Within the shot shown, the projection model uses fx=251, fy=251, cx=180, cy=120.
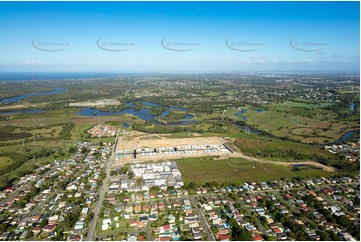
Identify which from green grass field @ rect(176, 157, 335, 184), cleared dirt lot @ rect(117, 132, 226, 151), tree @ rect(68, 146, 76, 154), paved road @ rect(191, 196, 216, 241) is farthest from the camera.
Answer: cleared dirt lot @ rect(117, 132, 226, 151)

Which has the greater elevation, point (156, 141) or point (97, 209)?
point (156, 141)

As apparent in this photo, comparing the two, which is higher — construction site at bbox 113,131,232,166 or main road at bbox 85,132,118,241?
construction site at bbox 113,131,232,166

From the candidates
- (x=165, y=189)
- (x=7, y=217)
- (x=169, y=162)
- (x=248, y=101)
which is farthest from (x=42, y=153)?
(x=248, y=101)

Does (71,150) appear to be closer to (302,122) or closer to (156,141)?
(156,141)

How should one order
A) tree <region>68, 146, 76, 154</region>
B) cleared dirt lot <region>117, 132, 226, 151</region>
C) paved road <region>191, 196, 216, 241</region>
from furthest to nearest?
cleared dirt lot <region>117, 132, 226, 151</region> < tree <region>68, 146, 76, 154</region> < paved road <region>191, 196, 216, 241</region>

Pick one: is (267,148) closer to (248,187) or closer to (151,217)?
(248,187)

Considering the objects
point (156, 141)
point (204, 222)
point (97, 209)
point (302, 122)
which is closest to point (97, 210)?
point (97, 209)

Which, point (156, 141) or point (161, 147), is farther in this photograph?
point (156, 141)

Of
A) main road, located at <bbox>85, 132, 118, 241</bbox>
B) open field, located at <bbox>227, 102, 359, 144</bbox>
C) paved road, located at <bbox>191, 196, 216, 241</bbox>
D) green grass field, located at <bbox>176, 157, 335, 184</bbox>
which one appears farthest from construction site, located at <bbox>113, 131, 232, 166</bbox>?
open field, located at <bbox>227, 102, 359, 144</bbox>

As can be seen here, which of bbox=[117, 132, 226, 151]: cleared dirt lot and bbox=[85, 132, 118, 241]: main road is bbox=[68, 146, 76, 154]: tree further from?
bbox=[85, 132, 118, 241]: main road
